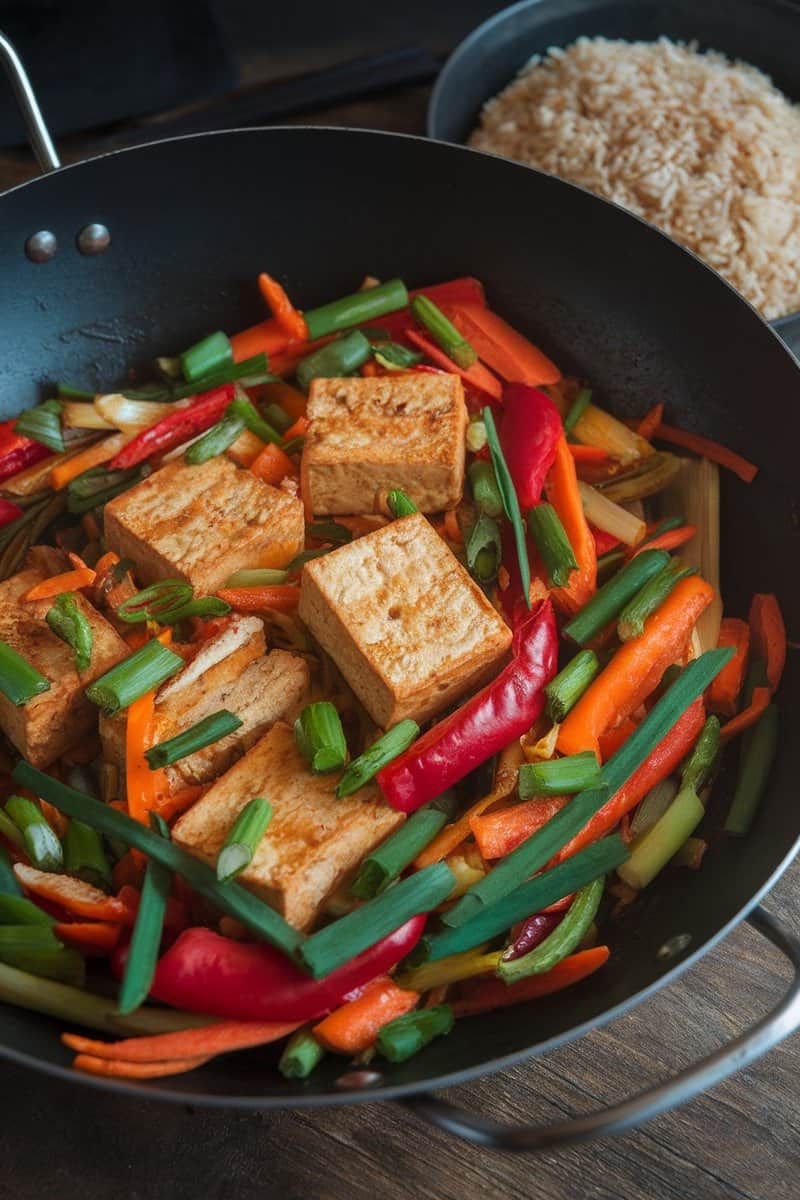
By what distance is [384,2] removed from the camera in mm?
4137

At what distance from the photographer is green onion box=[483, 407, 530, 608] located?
7.28 feet

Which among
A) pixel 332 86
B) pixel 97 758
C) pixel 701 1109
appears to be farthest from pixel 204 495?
pixel 332 86

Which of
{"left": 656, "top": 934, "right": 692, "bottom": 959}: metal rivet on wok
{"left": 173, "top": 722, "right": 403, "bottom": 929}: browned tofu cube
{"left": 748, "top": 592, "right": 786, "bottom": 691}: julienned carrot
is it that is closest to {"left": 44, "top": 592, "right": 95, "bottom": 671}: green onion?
{"left": 173, "top": 722, "right": 403, "bottom": 929}: browned tofu cube

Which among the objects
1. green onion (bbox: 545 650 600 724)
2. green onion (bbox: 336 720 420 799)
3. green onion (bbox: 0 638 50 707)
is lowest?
green onion (bbox: 545 650 600 724)

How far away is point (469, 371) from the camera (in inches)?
104

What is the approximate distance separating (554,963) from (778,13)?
307 cm

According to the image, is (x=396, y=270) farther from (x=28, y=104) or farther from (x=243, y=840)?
(x=243, y=840)

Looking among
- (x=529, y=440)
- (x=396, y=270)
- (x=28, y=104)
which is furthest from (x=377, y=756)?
(x=28, y=104)

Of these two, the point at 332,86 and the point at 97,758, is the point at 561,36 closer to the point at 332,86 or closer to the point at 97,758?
the point at 332,86

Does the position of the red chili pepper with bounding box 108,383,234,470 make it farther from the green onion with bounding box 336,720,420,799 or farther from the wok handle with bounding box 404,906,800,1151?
the wok handle with bounding box 404,906,800,1151

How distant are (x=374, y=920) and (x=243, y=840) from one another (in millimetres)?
243

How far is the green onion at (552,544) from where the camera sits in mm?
2240

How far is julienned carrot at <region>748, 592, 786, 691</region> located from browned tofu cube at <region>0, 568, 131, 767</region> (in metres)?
1.25

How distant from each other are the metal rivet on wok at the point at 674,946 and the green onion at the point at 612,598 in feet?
1.91
